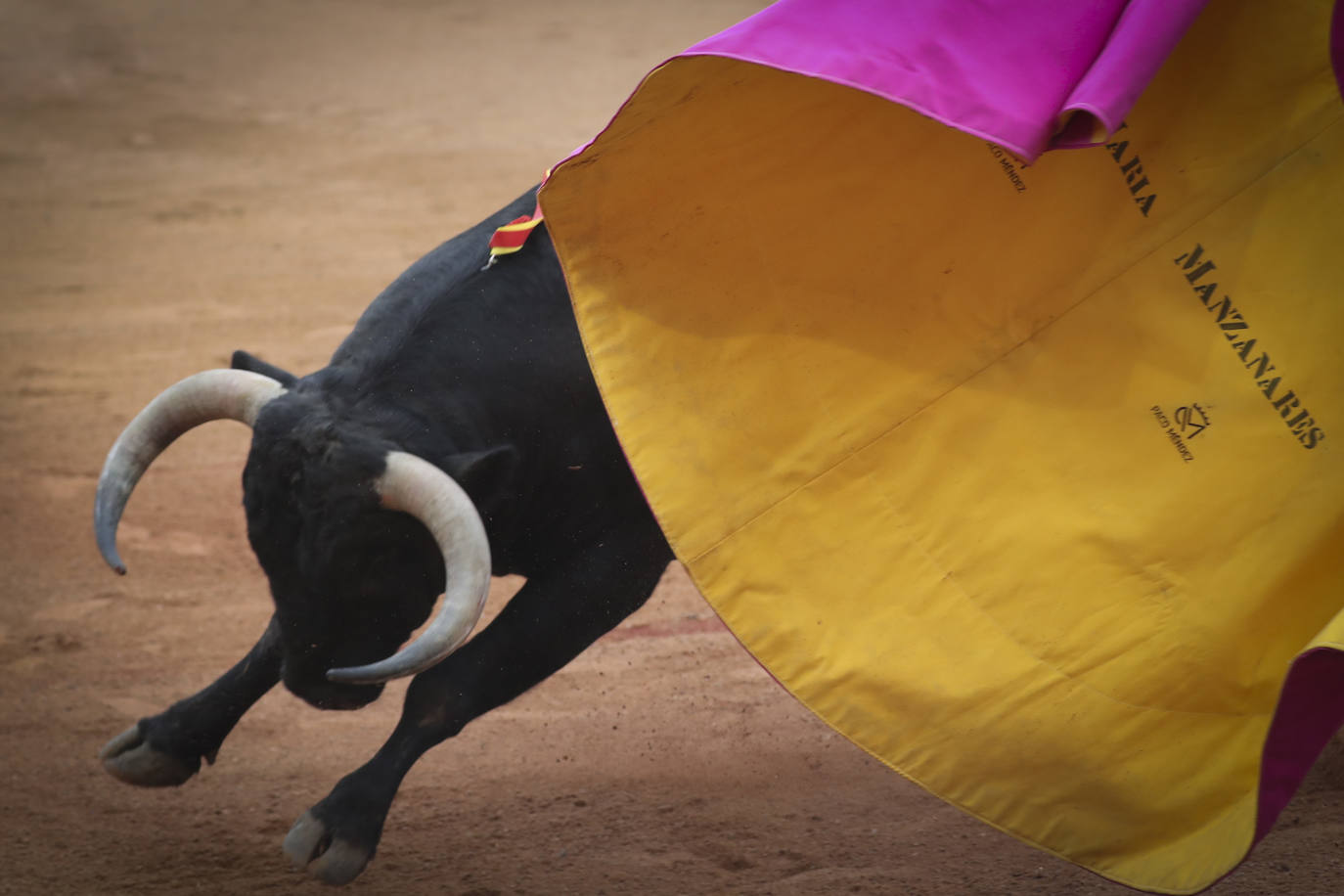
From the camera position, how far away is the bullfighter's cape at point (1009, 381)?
2.12 m

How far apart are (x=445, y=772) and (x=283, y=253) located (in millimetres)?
4550

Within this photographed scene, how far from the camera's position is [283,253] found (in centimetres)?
720

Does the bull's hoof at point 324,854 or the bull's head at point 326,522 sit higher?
the bull's head at point 326,522

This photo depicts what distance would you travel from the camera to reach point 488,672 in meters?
2.77

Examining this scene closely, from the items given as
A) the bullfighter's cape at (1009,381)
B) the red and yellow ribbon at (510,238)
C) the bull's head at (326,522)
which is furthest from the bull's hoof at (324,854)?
the red and yellow ribbon at (510,238)

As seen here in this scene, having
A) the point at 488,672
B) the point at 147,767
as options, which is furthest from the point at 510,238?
the point at 147,767

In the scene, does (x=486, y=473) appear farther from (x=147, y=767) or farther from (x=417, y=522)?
(x=147, y=767)

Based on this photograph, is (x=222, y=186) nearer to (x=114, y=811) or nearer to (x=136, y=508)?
(x=136, y=508)

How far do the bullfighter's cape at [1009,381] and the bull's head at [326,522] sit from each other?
0.39m

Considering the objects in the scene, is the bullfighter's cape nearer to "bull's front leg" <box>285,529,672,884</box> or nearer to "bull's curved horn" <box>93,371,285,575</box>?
"bull's front leg" <box>285,529,672,884</box>
